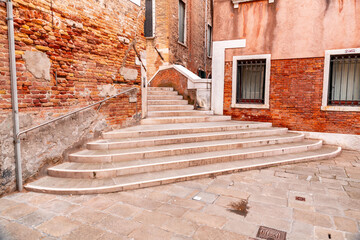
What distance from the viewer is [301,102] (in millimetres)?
7332

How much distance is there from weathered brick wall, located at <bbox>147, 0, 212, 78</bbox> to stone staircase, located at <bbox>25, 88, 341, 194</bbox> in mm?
5422

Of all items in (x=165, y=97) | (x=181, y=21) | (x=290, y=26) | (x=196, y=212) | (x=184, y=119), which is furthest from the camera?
(x=181, y=21)

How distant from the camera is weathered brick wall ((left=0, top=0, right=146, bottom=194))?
3.96m

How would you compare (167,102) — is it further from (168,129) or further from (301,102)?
(301,102)

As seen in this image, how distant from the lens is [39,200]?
3641mm

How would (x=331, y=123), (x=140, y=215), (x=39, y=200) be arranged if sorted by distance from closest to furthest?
(x=140, y=215), (x=39, y=200), (x=331, y=123)

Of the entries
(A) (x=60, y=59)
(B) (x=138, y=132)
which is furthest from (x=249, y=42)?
(A) (x=60, y=59)

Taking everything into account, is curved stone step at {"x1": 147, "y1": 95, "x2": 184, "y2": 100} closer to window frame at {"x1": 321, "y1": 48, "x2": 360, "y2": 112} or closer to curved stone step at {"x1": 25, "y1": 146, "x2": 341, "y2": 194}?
curved stone step at {"x1": 25, "y1": 146, "x2": 341, "y2": 194}

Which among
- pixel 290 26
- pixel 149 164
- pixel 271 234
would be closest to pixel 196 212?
pixel 271 234

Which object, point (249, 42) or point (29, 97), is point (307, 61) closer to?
point (249, 42)

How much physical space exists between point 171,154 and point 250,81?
442 centimetres

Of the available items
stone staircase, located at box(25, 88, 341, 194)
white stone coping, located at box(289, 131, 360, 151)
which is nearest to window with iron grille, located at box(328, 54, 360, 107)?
white stone coping, located at box(289, 131, 360, 151)

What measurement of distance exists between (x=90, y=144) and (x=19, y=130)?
4.72 ft

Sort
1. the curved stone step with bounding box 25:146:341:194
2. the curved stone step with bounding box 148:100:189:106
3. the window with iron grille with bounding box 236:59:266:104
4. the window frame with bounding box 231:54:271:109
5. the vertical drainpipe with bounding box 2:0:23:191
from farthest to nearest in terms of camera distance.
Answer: the curved stone step with bounding box 148:100:189:106, the window with iron grille with bounding box 236:59:266:104, the window frame with bounding box 231:54:271:109, the curved stone step with bounding box 25:146:341:194, the vertical drainpipe with bounding box 2:0:23:191
